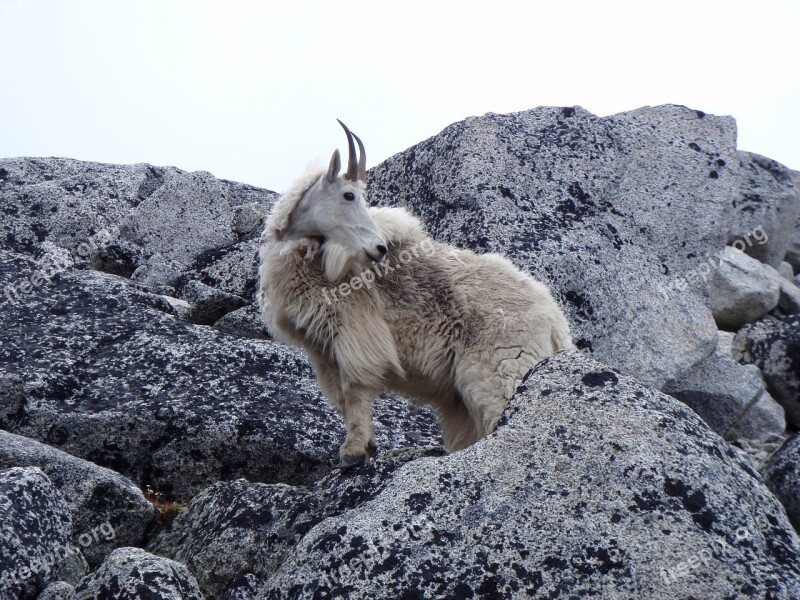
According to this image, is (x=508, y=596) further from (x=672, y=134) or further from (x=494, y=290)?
(x=672, y=134)

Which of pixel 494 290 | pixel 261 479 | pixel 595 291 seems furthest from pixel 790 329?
pixel 261 479

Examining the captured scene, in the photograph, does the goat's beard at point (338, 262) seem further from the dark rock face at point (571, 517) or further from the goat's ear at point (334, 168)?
the dark rock face at point (571, 517)

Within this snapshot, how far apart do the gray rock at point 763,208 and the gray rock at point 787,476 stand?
9.36 meters

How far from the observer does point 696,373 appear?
481 inches

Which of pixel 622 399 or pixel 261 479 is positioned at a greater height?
pixel 622 399

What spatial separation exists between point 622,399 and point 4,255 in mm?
7991

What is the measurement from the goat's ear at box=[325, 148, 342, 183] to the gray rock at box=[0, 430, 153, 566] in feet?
10.4

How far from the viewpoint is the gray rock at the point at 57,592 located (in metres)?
6.20

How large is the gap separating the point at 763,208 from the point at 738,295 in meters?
2.24

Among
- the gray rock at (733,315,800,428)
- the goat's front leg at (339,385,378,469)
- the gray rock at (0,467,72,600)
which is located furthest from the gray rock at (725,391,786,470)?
the gray rock at (0,467,72,600)

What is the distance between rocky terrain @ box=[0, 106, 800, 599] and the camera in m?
5.44

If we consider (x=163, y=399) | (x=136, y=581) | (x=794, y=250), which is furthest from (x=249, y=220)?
(x=794, y=250)

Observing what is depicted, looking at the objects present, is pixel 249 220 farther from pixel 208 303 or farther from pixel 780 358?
pixel 780 358

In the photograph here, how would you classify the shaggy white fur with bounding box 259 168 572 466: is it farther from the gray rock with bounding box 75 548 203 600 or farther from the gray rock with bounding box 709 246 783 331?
the gray rock with bounding box 709 246 783 331
